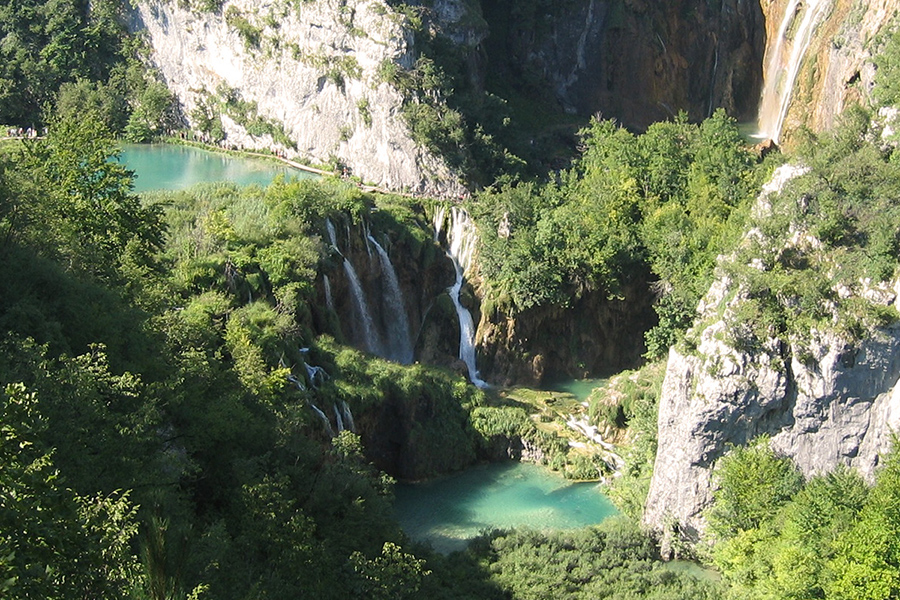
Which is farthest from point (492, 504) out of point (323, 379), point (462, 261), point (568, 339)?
point (462, 261)

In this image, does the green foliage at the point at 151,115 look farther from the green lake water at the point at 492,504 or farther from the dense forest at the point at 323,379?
the green lake water at the point at 492,504

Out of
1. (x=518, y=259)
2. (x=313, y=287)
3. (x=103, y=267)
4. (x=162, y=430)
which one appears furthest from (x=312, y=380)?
(x=518, y=259)

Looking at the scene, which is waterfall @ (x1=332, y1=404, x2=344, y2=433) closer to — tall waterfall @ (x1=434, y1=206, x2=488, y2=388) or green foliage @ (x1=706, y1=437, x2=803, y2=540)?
tall waterfall @ (x1=434, y1=206, x2=488, y2=388)

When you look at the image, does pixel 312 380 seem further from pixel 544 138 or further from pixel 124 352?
pixel 544 138

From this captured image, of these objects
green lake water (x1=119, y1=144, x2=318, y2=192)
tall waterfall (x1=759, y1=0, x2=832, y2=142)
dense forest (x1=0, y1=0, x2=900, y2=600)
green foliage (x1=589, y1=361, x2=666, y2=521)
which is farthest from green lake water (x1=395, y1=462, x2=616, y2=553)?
tall waterfall (x1=759, y1=0, x2=832, y2=142)

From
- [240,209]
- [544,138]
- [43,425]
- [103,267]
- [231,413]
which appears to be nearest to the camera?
[43,425]

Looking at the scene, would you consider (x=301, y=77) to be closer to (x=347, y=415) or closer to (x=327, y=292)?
(x=327, y=292)
